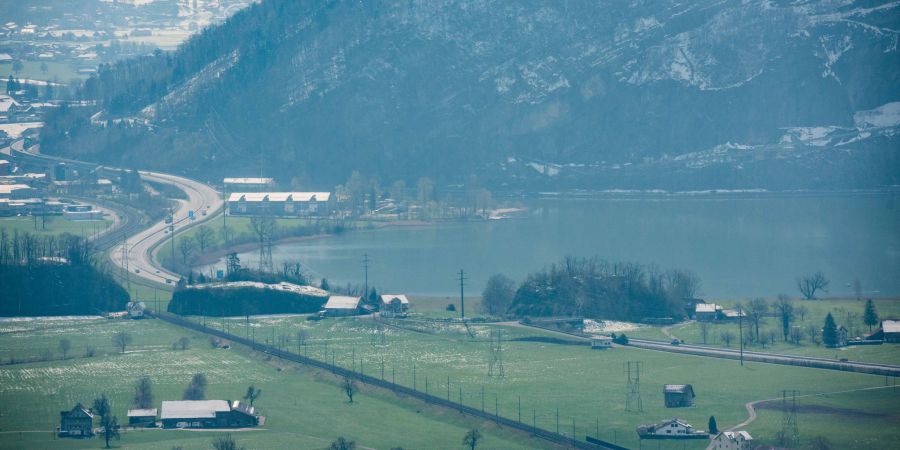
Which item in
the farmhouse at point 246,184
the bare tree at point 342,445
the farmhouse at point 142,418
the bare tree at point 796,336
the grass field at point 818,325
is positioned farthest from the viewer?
the farmhouse at point 246,184

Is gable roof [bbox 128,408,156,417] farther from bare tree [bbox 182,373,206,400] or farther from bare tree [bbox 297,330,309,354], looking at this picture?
bare tree [bbox 297,330,309,354]

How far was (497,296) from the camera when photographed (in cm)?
7281

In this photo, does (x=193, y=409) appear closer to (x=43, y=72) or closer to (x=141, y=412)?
(x=141, y=412)

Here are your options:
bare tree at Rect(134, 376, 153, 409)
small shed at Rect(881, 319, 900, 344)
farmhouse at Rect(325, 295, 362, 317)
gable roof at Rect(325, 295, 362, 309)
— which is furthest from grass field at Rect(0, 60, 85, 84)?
small shed at Rect(881, 319, 900, 344)

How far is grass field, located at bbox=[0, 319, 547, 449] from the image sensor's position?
52.0 m

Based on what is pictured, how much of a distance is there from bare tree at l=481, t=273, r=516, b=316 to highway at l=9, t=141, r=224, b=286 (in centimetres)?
1357

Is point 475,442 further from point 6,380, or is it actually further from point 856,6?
point 856,6

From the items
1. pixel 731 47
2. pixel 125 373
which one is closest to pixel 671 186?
pixel 731 47

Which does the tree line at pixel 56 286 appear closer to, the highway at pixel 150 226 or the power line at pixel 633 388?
the highway at pixel 150 226

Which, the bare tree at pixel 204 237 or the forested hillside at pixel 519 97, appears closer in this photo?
the bare tree at pixel 204 237

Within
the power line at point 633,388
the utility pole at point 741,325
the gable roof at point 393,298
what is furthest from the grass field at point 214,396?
the utility pole at point 741,325

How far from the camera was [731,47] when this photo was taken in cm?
13325

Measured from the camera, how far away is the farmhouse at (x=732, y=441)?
1946 inches

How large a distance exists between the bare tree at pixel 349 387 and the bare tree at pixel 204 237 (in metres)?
31.4
